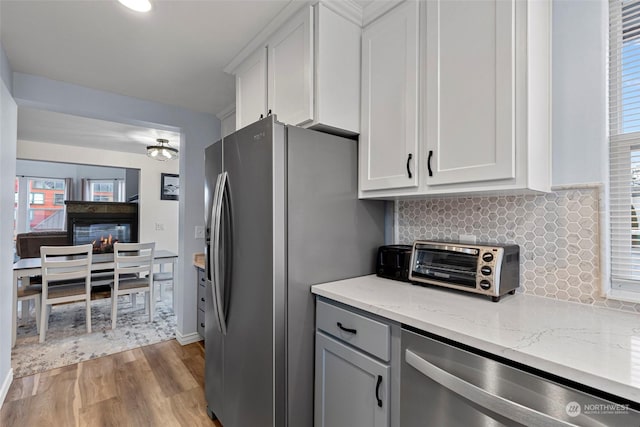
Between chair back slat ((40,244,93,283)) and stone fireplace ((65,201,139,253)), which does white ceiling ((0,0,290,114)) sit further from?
stone fireplace ((65,201,139,253))

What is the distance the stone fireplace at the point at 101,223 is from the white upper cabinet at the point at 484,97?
589 centimetres

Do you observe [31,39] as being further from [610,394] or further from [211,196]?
[610,394]

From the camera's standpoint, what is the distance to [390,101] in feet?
5.06

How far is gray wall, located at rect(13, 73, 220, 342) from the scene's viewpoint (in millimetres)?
2691

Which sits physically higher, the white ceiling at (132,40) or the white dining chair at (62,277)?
the white ceiling at (132,40)

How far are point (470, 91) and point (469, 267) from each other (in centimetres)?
75

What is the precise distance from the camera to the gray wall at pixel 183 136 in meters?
2.69

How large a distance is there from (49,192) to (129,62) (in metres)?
6.81

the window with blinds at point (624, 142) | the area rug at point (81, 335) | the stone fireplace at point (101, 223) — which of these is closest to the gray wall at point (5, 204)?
the area rug at point (81, 335)

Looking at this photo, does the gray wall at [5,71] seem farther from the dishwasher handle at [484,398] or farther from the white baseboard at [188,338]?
the dishwasher handle at [484,398]

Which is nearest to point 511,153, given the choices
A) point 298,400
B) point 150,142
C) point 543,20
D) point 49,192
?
point 543,20

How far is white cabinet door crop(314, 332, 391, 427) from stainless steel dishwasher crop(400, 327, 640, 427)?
101 mm

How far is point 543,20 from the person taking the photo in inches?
47.1

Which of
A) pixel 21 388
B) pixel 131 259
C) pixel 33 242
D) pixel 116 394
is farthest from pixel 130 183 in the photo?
pixel 116 394
